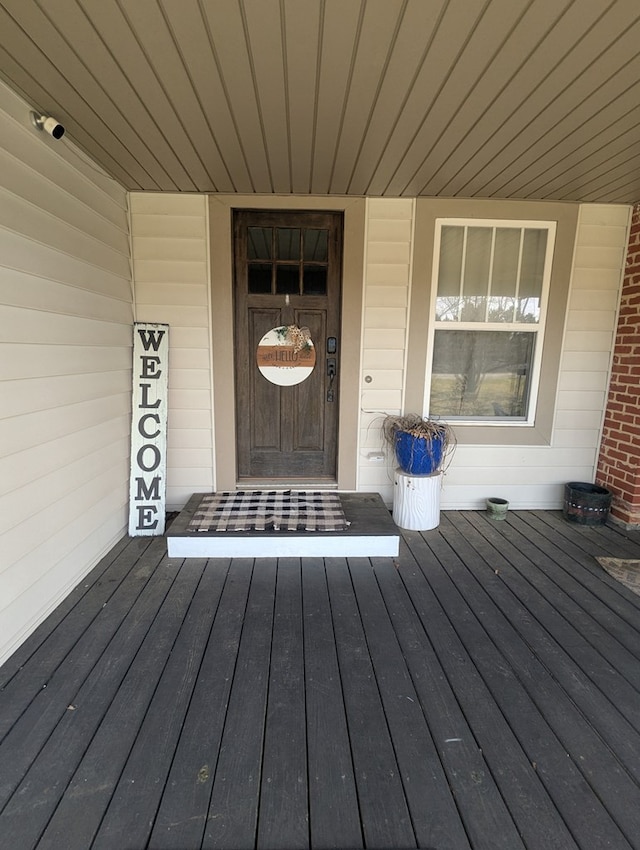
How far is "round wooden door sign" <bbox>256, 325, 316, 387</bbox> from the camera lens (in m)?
3.22

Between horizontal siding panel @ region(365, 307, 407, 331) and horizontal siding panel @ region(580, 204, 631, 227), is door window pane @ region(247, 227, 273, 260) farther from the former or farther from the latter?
horizontal siding panel @ region(580, 204, 631, 227)

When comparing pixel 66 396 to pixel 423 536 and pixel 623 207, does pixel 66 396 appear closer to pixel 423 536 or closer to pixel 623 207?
pixel 423 536

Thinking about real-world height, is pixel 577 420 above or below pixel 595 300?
below

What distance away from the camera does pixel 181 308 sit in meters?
3.07

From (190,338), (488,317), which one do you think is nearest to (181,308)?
(190,338)

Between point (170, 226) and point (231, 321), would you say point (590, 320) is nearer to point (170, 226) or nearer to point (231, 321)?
point (231, 321)

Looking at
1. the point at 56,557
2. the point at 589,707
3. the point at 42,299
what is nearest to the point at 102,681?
the point at 56,557

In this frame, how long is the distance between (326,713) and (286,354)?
2385 millimetres

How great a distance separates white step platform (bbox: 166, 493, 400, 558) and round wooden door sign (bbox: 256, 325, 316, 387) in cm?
126

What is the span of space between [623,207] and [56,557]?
443 cm

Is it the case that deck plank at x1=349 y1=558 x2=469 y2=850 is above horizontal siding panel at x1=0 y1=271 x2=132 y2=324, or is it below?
below

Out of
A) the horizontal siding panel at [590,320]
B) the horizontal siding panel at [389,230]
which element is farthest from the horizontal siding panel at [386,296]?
the horizontal siding panel at [590,320]

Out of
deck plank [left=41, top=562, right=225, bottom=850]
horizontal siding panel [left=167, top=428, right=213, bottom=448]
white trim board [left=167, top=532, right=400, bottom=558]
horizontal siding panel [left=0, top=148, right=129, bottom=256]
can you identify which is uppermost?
horizontal siding panel [left=0, top=148, right=129, bottom=256]

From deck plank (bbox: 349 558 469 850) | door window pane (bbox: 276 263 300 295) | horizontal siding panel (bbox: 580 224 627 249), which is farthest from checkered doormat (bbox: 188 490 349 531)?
Result: horizontal siding panel (bbox: 580 224 627 249)
